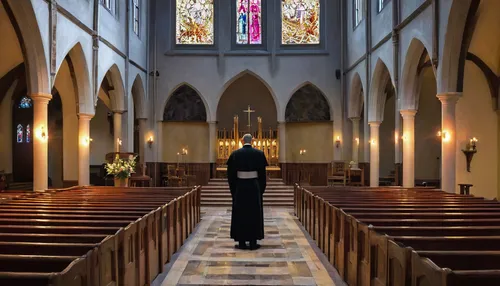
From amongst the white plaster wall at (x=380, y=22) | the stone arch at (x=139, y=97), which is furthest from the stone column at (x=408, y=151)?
the stone arch at (x=139, y=97)

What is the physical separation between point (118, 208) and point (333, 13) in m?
19.9

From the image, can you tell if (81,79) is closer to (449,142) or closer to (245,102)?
(449,142)

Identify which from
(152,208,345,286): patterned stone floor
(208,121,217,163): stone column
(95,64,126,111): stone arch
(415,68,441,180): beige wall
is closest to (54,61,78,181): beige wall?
(95,64,126,111): stone arch

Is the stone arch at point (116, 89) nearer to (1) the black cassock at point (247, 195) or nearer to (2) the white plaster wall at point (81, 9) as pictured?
(2) the white plaster wall at point (81, 9)

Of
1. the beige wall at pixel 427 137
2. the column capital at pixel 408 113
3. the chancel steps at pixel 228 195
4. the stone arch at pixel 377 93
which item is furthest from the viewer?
the beige wall at pixel 427 137

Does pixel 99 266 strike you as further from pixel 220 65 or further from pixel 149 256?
pixel 220 65

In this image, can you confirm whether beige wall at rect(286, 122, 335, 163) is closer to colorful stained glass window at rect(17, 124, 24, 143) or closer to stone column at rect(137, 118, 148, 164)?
stone column at rect(137, 118, 148, 164)

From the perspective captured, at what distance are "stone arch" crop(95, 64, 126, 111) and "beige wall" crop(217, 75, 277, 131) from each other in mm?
7658

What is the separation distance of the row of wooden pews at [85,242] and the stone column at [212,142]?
15.2 meters

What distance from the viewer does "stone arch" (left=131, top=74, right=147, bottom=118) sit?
24.1 m

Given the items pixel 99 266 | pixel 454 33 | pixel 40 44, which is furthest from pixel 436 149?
pixel 99 266

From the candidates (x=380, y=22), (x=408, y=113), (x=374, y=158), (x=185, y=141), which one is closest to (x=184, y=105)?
(x=185, y=141)

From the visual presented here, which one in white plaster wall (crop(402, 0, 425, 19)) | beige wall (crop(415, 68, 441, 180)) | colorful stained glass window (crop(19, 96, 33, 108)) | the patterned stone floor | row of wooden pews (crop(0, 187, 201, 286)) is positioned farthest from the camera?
colorful stained glass window (crop(19, 96, 33, 108))

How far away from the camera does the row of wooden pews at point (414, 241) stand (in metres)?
3.70
